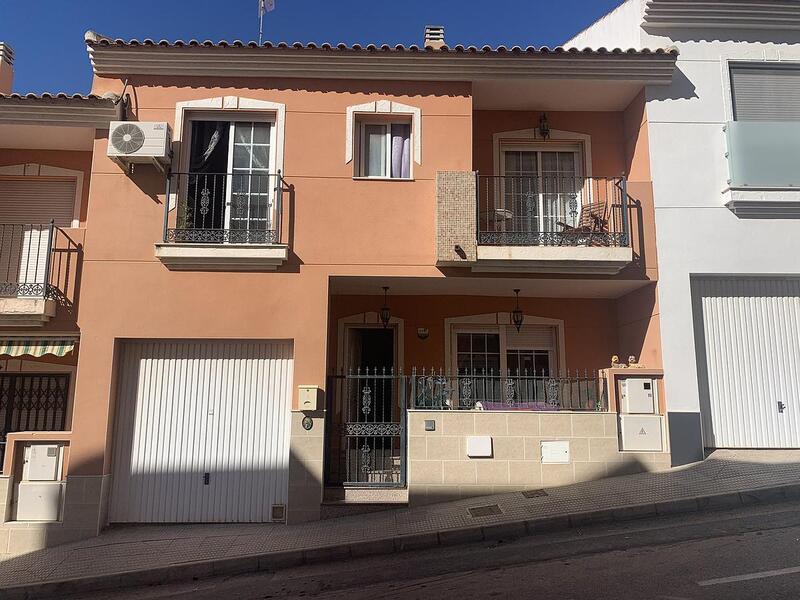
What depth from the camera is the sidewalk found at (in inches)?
275

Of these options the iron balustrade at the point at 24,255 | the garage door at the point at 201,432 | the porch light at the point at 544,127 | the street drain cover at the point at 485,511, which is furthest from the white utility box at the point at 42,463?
the porch light at the point at 544,127

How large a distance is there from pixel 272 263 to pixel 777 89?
899 cm

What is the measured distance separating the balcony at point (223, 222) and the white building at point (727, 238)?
6228 millimetres

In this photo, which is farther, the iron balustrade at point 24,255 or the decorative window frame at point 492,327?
the decorative window frame at point 492,327

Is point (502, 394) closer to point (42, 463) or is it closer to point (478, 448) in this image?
point (478, 448)

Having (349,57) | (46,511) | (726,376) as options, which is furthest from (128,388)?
(726,376)

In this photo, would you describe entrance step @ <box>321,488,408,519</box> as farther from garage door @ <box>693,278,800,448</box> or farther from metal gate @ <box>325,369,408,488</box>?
garage door @ <box>693,278,800,448</box>

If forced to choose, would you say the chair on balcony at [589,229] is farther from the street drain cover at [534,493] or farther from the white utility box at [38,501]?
the white utility box at [38,501]

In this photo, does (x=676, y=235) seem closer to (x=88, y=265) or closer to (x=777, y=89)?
(x=777, y=89)

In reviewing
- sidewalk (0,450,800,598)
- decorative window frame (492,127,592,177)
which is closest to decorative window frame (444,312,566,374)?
decorative window frame (492,127,592,177)

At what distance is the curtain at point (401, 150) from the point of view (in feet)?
32.1

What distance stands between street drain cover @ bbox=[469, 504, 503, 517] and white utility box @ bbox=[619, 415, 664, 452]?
241 centimetres

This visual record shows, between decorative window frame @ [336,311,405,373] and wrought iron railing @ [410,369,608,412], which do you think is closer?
wrought iron railing @ [410,369,608,412]

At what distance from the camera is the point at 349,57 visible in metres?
9.51
